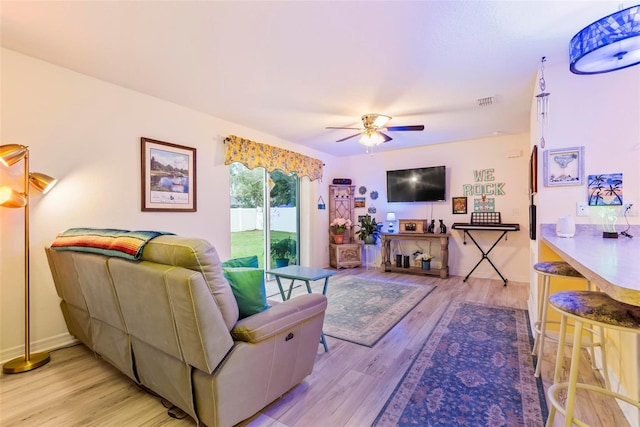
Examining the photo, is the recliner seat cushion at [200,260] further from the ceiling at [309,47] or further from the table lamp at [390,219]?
the table lamp at [390,219]

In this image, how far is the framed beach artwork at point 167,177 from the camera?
10.4 feet

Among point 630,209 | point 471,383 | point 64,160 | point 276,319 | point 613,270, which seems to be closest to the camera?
point 613,270

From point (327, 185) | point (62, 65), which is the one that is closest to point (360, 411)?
point (62, 65)

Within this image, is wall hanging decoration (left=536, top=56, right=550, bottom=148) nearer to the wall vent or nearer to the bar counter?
the wall vent

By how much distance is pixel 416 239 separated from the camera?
18.1 feet

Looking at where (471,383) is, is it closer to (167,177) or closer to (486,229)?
(486,229)

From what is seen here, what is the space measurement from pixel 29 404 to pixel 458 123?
17.2 feet

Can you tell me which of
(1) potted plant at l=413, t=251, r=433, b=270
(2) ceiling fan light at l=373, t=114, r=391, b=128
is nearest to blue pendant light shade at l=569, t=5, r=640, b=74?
(2) ceiling fan light at l=373, t=114, r=391, b=128

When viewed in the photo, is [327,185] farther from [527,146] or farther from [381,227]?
[527,146]

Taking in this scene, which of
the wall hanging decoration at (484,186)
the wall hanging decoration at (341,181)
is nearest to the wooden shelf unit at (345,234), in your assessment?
the wall hanging decoration at (341,181)

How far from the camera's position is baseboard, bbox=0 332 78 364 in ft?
7.56

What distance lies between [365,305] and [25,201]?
11.3ft

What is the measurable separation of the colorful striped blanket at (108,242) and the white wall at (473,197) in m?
4.97

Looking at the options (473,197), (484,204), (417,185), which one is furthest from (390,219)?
(484,204)
